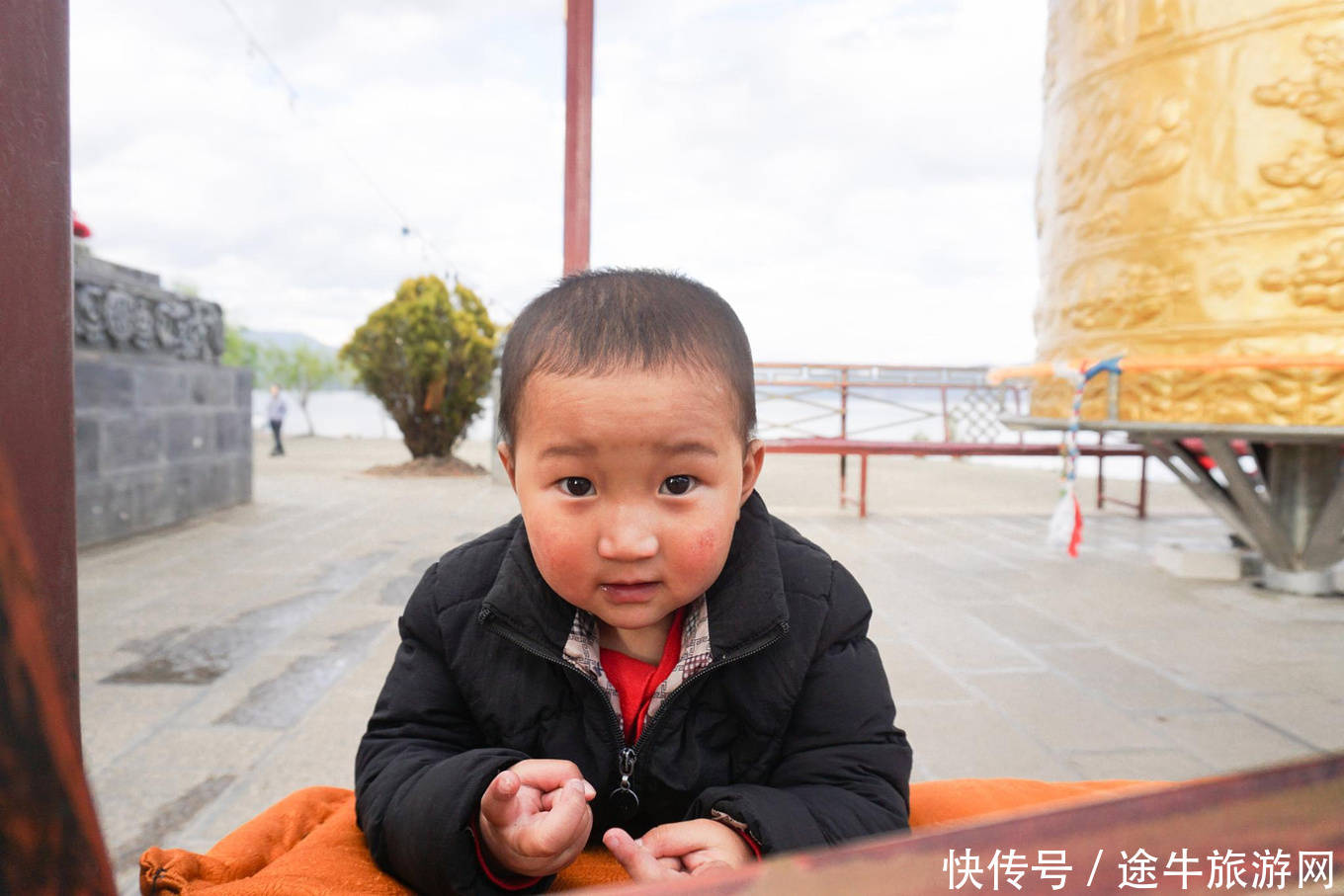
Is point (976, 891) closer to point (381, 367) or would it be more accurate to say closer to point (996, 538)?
point (996, 538)

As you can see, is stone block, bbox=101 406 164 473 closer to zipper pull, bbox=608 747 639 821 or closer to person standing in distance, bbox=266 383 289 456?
zipper pull, bbox=608 747 639 821

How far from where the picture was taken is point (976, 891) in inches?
9.9

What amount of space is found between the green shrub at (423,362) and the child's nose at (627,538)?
782cm

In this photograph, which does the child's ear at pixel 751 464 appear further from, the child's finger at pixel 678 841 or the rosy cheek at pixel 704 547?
the child's finger at pixel 678 841

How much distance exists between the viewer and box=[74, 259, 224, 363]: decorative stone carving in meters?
4.07

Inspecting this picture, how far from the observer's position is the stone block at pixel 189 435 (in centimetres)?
477

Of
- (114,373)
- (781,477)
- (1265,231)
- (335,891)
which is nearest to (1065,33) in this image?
(1265,231)

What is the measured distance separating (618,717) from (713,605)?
0.56 feet

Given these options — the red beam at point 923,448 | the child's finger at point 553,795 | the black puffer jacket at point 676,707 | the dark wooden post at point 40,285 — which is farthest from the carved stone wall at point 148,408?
the dark wooden post at point 40,285

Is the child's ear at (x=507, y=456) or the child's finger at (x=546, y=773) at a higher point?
the child's ear at (x=507, y=456)

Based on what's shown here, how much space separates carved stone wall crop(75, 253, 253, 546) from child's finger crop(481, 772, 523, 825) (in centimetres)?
392

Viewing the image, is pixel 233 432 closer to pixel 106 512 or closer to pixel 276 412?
pixel 106 512

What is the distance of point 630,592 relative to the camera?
89 cm

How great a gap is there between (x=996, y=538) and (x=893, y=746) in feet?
13.5
